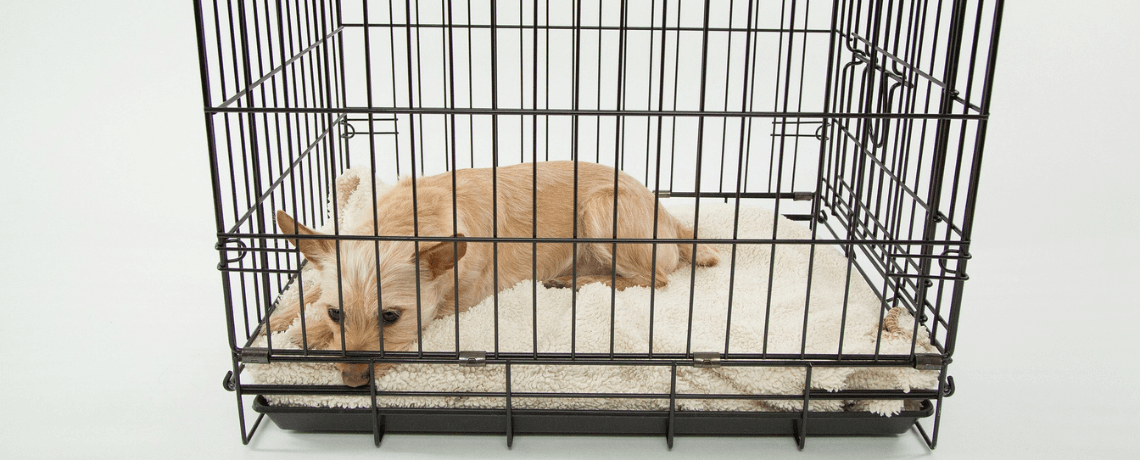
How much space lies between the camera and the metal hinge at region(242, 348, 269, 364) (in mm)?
3209

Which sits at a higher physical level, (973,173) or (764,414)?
(973,173)

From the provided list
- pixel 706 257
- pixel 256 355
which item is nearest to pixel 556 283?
pixel 706 257

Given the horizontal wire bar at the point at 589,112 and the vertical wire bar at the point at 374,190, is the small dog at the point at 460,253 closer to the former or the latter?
the vertical wire bar at the point at 374,190

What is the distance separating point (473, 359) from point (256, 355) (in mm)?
742

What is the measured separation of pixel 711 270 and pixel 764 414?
114cm

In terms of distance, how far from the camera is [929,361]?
10.6 feet

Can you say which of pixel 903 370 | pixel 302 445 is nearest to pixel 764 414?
pixel 903 370

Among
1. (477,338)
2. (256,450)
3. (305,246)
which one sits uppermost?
(305,246)

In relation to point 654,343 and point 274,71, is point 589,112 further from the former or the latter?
point 274,71

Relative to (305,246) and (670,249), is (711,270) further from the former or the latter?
(305,246)

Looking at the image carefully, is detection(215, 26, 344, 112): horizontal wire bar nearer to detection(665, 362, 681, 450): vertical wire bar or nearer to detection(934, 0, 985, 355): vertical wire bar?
detection(665, 362, 681, 450): vertical wire bar

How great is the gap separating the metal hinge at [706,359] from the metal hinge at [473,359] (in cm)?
72

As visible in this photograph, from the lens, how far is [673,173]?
531cm

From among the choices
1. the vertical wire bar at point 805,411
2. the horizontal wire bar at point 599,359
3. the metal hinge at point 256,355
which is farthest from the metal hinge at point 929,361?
the metal hinge at point 256,355
